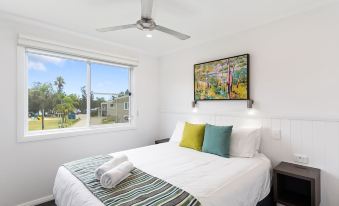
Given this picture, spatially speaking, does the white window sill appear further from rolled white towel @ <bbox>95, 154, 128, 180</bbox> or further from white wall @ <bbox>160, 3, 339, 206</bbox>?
white wall @ <bbox>160, 3, 339, 206</bbox>

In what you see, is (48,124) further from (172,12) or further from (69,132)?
(172,12)

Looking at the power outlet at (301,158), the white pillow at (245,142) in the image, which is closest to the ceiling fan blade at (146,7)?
the white pillow at (245,142)

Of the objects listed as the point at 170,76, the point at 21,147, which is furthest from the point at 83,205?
the point at 170,76

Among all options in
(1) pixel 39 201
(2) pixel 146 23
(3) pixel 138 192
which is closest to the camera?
(3) pixel 138 192

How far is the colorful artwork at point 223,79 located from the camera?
8.49ft

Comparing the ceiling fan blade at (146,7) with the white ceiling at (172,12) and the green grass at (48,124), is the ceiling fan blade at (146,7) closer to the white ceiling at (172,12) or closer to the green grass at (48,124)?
the white ceiling at (172,12)

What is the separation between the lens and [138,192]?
1.41 meters

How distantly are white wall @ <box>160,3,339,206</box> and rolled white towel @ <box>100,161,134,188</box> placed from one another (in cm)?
177

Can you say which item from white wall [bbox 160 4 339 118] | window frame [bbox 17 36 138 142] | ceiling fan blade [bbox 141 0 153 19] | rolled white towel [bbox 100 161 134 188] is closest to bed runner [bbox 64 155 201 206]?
rolled white towel [bbox 100 161 134 188]

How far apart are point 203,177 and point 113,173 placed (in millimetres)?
795

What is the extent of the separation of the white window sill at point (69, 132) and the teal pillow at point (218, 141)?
5.33ft

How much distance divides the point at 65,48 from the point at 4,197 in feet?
6.69

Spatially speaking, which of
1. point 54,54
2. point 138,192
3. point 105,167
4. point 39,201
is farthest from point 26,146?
point 138,192

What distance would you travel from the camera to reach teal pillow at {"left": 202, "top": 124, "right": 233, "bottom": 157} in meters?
2.30
